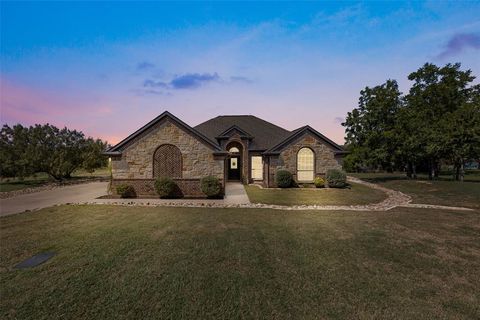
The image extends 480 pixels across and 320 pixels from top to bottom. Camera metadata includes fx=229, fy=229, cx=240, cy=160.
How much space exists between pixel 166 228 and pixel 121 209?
4.65 metres

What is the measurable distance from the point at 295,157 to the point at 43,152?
25.3 meters

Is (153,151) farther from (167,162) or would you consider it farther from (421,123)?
(421,123)

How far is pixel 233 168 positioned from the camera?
24875 mm

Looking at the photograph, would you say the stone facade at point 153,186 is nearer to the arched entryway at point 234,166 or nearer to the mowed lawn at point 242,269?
the mowed lawn at point 242,269

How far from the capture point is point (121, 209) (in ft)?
38.3

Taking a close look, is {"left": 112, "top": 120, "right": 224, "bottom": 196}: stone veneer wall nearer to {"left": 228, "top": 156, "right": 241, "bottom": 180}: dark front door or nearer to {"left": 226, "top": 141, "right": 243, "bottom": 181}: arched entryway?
{"left": 226, "top": 141, "right": 243, "bottom": 181}: arched entryway

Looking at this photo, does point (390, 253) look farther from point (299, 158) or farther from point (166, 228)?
point (299, 158)

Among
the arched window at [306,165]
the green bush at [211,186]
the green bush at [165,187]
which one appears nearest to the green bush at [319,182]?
the arched window at [306,165]

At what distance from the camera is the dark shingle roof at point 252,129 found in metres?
23.7

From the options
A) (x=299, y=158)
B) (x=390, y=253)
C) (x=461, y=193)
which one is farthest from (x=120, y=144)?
(x=461, y=193)

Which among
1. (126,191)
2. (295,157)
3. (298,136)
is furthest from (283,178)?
(126,191)

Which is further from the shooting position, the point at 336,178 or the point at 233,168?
the point at 233,168

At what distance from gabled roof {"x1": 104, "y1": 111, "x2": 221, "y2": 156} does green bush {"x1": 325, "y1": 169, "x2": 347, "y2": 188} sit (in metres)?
10.7

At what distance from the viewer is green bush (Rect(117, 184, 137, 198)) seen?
594 inches
